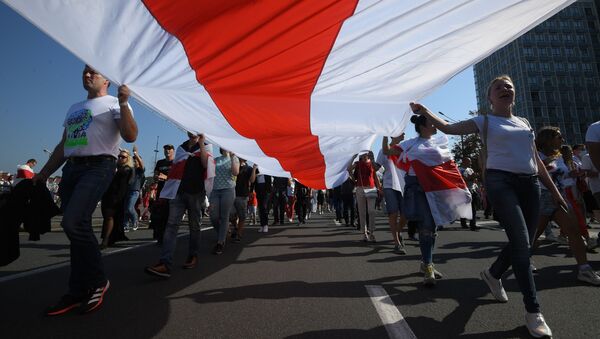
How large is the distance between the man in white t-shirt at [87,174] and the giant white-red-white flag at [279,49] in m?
0.33

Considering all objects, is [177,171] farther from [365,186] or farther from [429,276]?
[365,186]

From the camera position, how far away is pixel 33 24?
2.11 metres

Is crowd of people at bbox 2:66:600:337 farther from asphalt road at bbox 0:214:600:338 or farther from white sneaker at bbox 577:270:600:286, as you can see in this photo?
asphalt road at bbox 0:214:600:338

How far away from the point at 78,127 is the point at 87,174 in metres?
0.41

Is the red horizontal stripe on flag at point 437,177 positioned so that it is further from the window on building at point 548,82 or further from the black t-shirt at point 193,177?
the window on building at point 548,82

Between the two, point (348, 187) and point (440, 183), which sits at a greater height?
point (348, 187)

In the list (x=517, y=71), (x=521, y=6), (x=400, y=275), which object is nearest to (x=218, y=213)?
(x=400, y=275)

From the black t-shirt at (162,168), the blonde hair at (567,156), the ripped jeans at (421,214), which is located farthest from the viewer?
the black t-shirt at (162,168)

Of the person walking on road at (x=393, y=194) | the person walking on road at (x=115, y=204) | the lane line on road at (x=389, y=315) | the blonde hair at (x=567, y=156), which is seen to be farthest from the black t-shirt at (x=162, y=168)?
the blonde hair at (x=567, y=156)

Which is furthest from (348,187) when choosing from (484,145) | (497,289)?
(484,145)

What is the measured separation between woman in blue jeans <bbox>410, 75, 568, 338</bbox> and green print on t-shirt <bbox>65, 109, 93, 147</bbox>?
277 cm

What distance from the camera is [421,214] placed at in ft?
12.0

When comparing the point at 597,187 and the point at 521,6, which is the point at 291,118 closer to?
the point at 521,6

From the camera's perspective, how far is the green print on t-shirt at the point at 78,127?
2.76 metres
